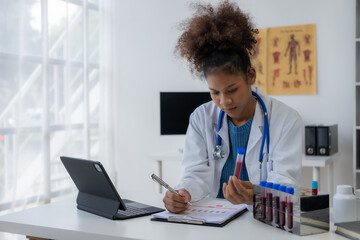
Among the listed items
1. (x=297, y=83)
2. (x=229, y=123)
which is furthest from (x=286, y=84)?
(x=229, y=123)

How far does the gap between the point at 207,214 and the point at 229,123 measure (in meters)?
0.47

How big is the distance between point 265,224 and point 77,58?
3161 millimetres

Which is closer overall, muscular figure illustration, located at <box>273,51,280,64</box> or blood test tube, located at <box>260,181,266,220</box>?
blood test tube, located at <box>260,181,266,220</box>

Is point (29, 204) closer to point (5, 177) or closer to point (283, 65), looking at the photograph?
point (5, 177)

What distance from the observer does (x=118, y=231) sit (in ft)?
4.50

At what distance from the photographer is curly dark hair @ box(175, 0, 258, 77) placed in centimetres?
157

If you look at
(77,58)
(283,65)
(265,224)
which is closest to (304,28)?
(283,65)

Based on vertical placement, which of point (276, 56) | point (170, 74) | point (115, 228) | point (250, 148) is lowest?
point (115, 228)

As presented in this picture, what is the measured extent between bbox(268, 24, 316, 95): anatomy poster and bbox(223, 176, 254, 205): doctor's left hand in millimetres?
2606

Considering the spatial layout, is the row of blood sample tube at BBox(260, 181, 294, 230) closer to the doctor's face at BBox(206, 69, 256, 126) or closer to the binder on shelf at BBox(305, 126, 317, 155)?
the doctor's face at BBox(206, 69, 256, 126)

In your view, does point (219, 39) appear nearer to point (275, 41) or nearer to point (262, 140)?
point (262, 140)

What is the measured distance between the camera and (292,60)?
3.92 metres

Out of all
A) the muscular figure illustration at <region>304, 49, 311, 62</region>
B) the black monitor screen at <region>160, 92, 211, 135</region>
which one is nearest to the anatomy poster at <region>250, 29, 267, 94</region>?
the muscular figure illustration at <region>304, 49, 311, 62</region>

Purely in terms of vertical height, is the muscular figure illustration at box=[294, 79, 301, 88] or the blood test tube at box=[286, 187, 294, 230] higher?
the muscular figure illustration at box=[294, 79, 301, 88]
